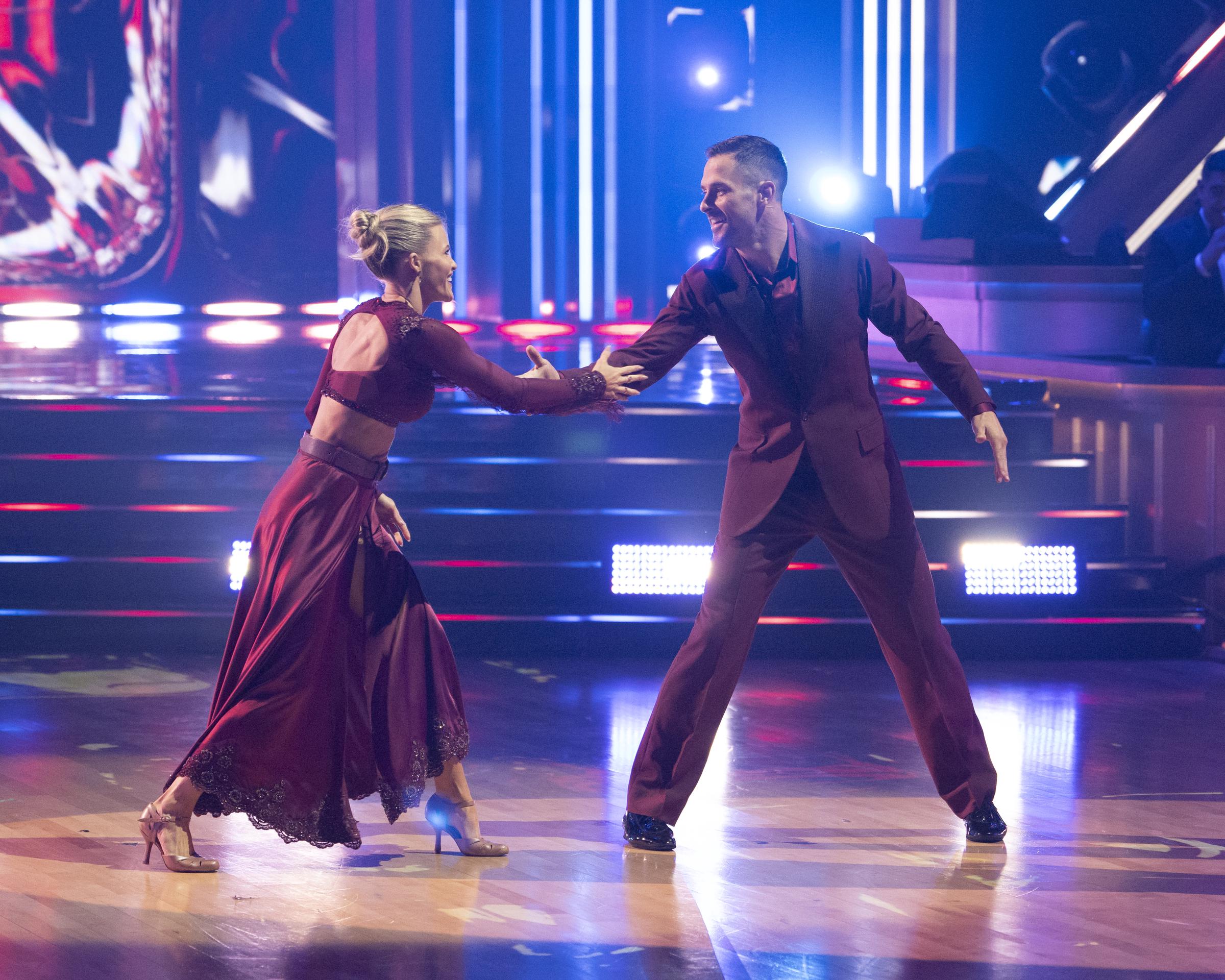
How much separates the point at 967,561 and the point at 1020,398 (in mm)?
832

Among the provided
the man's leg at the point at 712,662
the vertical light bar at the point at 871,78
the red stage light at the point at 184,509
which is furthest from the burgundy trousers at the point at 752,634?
the vertical light bar at the point at 871,78

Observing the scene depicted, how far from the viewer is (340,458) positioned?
10.9 ft

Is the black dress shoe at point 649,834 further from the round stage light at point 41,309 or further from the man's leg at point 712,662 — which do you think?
the round stage light at point 41,309

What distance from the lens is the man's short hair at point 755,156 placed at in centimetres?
346

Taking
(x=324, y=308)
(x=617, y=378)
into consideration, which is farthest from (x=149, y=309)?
(x=617, y=378)

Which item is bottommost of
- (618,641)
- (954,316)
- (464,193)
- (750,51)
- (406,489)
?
(618,641)

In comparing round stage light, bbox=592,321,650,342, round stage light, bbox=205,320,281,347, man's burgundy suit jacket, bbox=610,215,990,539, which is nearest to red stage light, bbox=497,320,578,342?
round stage light, bbox=592,321,650,342

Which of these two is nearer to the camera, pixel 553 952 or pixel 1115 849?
pixel 553 952

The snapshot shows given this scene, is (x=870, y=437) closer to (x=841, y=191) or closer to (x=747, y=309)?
(x=747, y=309)

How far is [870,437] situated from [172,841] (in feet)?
5.44

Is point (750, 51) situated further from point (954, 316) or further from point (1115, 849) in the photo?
point (1115, 849)

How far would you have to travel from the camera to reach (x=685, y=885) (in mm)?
3254

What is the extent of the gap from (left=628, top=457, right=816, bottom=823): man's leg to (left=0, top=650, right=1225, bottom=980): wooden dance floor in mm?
149

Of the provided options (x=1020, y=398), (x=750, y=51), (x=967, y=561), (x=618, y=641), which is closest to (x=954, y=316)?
(x=1020, y=398)
